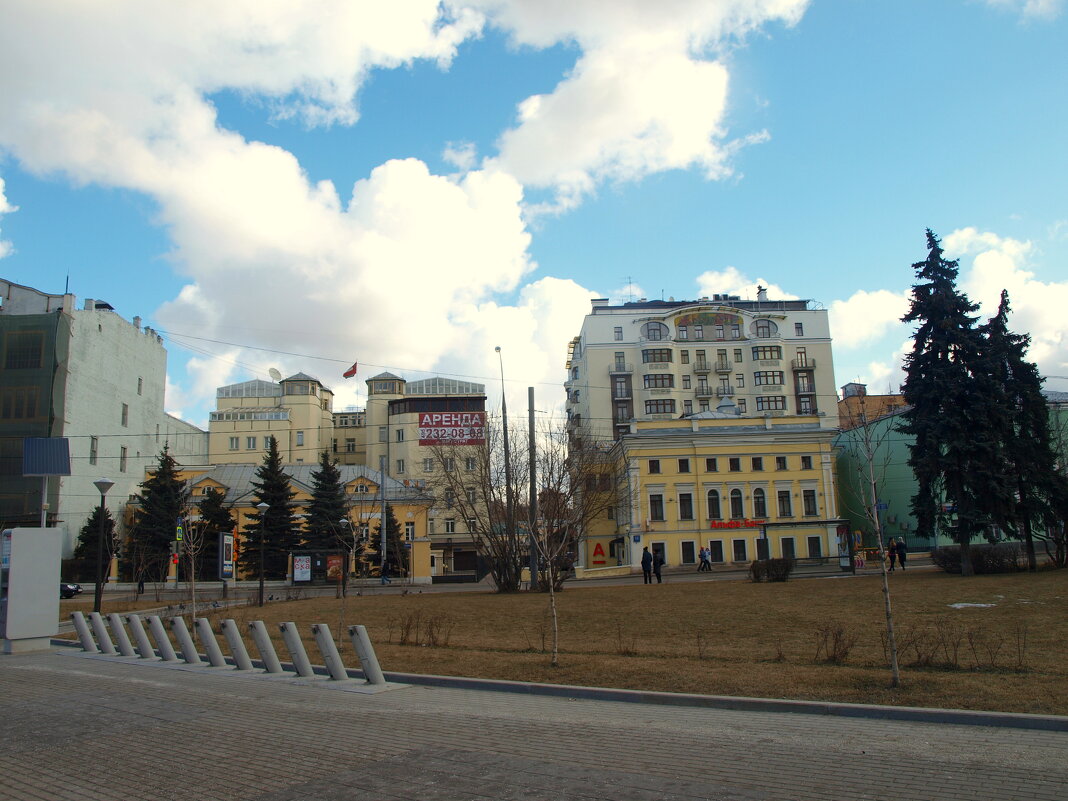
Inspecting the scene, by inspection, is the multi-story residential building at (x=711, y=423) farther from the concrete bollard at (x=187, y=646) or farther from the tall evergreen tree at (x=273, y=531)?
the concrete bollard at (x=187, y=646)

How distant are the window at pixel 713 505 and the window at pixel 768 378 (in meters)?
24.0

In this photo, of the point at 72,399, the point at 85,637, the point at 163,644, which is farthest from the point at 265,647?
the point at 72,399

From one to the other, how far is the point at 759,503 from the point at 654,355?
23.1m

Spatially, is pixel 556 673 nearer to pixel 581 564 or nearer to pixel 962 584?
pixel 962 584

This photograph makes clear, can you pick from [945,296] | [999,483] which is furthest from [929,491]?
[945,296]

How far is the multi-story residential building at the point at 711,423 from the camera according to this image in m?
59.3

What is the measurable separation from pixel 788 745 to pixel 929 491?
32450mm

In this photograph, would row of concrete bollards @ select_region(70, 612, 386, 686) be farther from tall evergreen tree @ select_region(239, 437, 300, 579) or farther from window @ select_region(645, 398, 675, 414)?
window @ select_region(645, 398, 675, 414)

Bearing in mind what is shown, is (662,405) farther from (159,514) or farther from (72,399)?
(72,399)

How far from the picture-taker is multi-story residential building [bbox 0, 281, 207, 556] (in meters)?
56.0

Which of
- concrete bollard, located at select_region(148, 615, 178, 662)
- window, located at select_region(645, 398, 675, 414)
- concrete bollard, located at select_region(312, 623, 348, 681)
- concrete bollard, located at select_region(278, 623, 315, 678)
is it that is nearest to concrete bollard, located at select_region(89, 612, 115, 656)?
concrete bollard, located at select_region(148, 615, 178, 662)

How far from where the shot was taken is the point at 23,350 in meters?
57.5

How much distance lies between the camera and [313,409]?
304 feet

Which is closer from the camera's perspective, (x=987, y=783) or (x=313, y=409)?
(x=987, y=783)
